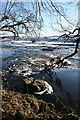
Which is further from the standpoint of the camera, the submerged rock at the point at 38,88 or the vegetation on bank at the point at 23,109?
the submerged rock at the point at 38,88

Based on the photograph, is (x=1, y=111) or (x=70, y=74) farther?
(x=70, y=74)

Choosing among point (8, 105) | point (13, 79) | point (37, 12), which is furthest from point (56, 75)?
point (37, 12)

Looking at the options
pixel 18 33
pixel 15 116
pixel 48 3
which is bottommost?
pixel 15 116

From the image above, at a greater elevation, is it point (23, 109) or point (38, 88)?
point (23, 109)

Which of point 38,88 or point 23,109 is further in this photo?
point 38,88

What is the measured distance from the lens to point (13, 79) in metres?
19.6

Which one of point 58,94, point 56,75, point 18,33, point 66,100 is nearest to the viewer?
point 18,33

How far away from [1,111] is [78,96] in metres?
9.05

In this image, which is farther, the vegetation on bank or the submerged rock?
the submerged rock

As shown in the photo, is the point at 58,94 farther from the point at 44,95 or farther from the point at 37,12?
the point at 37,12

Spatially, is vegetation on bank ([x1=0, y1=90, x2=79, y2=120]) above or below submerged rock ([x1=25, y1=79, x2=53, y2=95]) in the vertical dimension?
above

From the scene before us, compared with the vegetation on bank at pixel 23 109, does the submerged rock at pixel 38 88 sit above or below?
below

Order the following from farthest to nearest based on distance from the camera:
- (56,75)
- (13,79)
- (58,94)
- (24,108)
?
(56,75) → (13,79) → (58,94) → (24,108)

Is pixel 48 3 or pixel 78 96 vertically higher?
pixel 48 3
